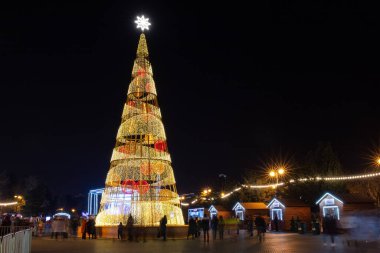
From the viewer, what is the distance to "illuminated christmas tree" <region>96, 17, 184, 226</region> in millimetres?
28062

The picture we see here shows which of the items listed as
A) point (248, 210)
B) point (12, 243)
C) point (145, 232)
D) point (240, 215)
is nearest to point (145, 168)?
point (145, 232)

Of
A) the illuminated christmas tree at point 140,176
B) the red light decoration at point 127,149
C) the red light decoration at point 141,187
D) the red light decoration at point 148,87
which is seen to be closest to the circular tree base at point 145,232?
the illuminated christmas tree at point 140,176

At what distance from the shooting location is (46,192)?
10462cm

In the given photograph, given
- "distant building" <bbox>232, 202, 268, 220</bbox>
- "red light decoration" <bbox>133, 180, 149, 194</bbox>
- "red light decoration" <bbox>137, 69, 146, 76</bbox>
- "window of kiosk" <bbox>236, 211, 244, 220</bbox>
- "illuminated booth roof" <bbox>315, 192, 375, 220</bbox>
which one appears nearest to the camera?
"red light decoration" <bbox>133, 180, 149, 194</bbox>

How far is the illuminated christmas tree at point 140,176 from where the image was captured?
92.1ft

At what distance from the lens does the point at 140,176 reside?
28672 mm

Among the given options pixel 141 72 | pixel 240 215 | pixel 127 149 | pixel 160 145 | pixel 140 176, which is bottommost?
pixel 240 215

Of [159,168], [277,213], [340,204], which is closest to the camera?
[159,168]

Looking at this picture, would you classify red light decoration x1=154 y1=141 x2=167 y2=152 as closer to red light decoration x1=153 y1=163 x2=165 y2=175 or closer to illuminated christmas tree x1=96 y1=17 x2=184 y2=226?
illuminated christmas tree x1=96 y1=17 x2=184 y2=226

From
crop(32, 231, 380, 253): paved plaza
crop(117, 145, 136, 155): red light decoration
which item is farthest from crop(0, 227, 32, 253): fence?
crop(117, 145, 136, 155): red light decoration

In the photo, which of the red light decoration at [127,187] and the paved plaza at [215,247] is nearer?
the paved plaza at [215,247]

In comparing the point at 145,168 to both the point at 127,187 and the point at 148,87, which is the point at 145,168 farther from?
the point at 148,87

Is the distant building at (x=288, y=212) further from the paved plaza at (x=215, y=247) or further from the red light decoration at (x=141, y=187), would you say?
the paved plaza at (x=215, y=247)

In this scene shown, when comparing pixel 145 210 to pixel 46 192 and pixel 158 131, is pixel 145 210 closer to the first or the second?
pixel 158 131
